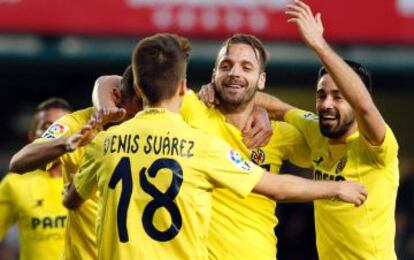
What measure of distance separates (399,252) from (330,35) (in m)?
3.20

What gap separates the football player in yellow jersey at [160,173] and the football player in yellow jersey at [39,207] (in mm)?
3075

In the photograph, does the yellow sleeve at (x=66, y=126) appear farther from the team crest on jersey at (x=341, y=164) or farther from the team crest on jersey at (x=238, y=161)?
the team crest on jersey at (x=341, y=164)

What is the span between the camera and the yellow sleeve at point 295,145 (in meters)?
8.20

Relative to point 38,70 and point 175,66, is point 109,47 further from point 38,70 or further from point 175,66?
point 175,66

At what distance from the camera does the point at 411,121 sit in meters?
18.5

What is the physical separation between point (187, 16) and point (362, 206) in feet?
23.7

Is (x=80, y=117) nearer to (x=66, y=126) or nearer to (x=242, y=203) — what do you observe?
(x=66, y=126)

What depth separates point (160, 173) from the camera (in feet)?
21.3

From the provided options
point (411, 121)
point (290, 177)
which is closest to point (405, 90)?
point (411, 121)

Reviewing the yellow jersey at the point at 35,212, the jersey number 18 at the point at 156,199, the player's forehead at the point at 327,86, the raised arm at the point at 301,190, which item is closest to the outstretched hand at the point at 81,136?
the jersey number 18 at the point at 156,199

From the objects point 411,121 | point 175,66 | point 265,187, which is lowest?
point 265,187

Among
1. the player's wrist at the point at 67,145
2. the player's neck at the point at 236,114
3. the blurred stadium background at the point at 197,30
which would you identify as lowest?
the player's wrist at the point at 67,145

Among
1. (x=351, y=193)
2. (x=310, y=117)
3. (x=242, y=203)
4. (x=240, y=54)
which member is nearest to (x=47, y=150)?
(x=242, y=203)

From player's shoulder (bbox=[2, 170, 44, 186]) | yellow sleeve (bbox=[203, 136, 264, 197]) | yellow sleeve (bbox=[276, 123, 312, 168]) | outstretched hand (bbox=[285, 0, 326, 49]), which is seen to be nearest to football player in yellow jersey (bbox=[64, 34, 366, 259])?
yellow sleeve (bbox=[203, 136, 264, 197])
